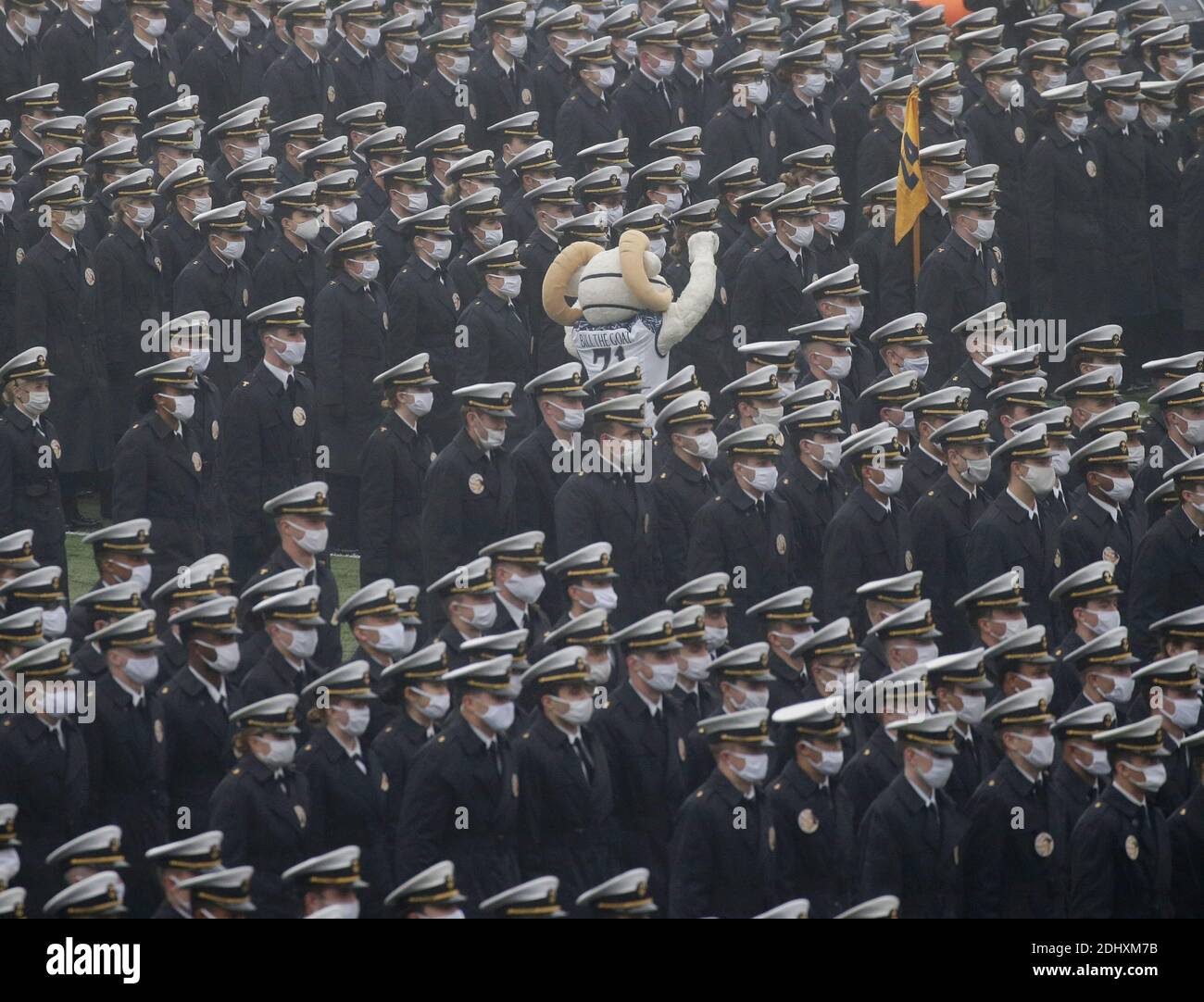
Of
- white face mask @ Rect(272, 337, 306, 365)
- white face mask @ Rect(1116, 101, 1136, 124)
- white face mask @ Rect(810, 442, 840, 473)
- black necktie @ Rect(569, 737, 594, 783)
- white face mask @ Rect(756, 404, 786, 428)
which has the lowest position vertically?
black necktie @ Rect(569, 737, 594, 783)

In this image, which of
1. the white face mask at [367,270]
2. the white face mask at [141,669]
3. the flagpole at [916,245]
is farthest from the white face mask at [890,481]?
the white face mask at [141,669]

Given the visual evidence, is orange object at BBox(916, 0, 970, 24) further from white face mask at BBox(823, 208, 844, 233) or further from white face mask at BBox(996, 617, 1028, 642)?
white face mask at BBox(996, 617, 1028, 642)

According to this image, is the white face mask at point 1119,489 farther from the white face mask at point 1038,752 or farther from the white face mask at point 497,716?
the white face mask at point 497,716

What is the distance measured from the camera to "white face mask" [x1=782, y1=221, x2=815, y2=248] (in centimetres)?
1527

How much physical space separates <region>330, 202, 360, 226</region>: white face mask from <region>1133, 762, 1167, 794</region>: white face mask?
681 cm

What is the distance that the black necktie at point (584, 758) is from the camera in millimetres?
11164

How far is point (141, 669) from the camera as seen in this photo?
11531 millimetres

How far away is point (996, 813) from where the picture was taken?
35.7 ft

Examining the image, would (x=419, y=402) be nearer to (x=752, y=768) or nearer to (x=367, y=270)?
(x=367, y=270)

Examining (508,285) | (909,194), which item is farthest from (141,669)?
(909,194)

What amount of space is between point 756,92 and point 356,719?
734 cm

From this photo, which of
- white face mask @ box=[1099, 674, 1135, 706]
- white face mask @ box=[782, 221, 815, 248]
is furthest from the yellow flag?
white face mask @ box=[1099, 674, 1135, 706]

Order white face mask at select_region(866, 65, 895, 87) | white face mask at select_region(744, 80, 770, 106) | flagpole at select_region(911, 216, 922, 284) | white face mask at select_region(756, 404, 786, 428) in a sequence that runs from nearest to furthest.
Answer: white face mask at select_region(756, 404, 786, 428), flagpole at select_region(911, 216, 922, 284), white face mask at select_region(744, 80, 770, 106), white face mask at select_region(866, 65, 895, 87)
